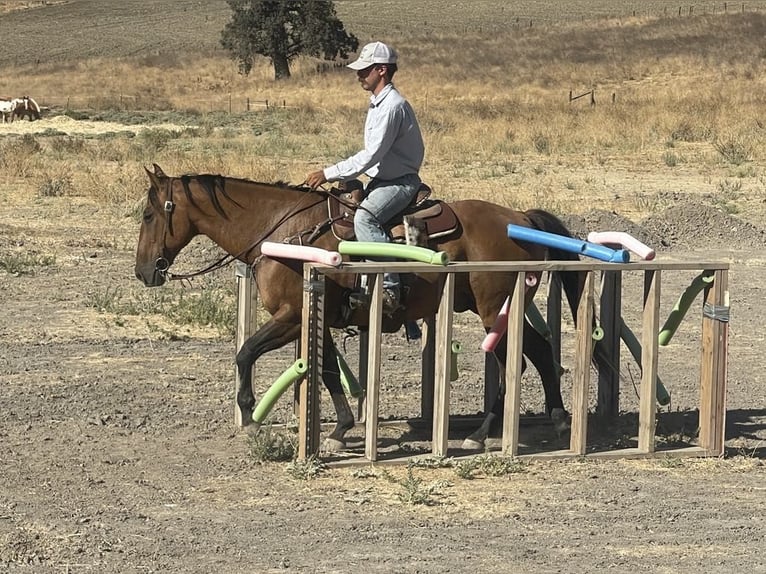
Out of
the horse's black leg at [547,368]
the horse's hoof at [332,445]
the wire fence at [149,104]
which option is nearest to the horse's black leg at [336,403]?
the horse's hoof at [332,445]

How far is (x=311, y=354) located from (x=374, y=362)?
1.25 ft

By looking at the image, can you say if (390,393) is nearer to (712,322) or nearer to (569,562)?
(712,322)

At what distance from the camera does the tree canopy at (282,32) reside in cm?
6419

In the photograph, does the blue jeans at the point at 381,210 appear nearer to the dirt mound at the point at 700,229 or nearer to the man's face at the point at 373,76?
the man's face at the point at 373,76

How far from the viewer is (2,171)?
2367 cm

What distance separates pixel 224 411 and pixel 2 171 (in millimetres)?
15750

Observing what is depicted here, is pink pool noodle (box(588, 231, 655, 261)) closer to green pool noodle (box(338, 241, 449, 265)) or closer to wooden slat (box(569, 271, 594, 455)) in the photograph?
wooden slat (box(569, 271, 594, 455))

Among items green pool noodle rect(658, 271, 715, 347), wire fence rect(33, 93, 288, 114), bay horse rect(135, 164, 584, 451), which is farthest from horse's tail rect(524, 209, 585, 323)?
wire fence rect(33, 93, 288, 114)

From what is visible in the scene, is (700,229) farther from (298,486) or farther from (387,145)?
(298,486)

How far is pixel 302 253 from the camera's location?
7488 millimetres

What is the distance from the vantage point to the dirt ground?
6180 mm

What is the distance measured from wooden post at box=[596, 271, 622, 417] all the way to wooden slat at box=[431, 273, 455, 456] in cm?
139

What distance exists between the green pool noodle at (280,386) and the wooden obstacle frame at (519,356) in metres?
0.05

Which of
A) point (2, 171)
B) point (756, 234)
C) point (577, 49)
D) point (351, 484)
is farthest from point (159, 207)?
point (577, 49)
